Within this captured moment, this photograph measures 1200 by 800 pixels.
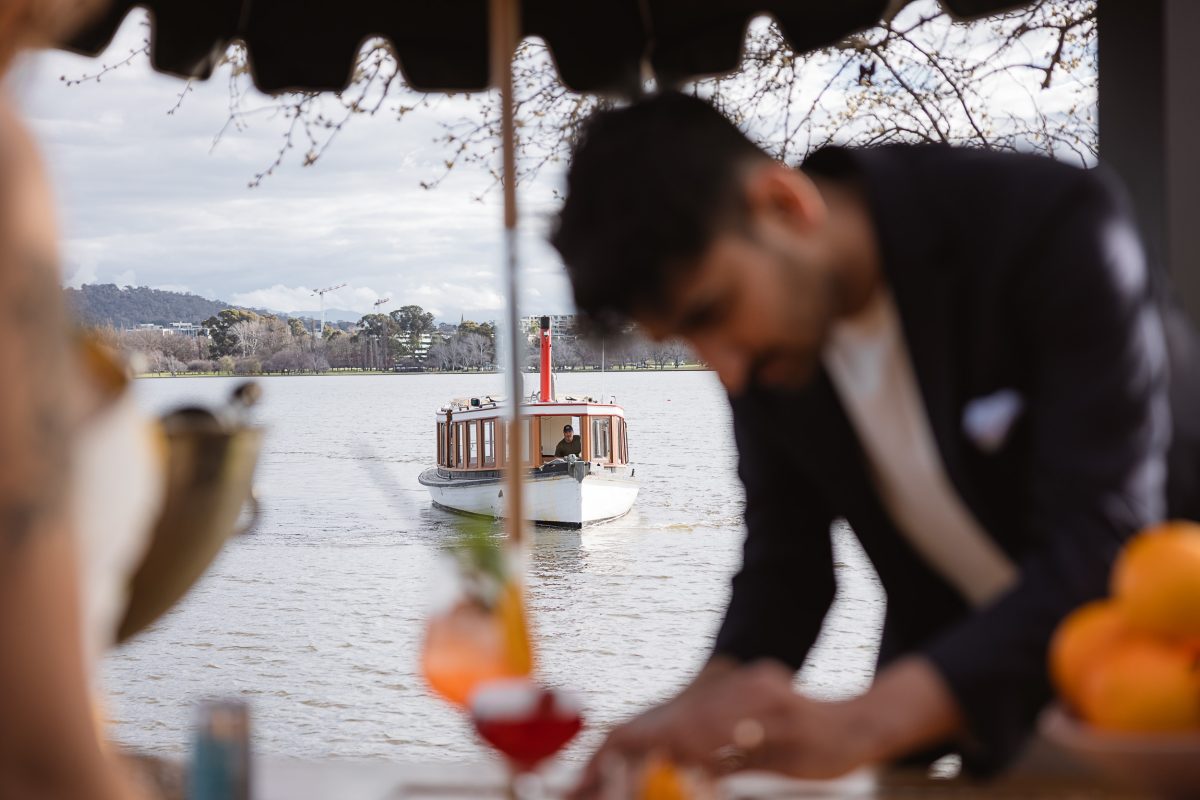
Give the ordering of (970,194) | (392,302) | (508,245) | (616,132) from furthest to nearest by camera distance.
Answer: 1. (392,302)
2. (508,245)
3. (970,194)
4. (616,132)

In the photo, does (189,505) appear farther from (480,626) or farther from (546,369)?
(546,369)

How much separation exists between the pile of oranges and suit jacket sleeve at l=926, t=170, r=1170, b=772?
10.5 inches

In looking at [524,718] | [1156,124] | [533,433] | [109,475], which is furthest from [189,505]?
[533,433]

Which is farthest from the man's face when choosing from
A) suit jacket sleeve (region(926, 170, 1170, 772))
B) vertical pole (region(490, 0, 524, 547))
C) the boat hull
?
the boat hull

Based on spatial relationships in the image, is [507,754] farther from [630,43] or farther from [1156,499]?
[630,43]

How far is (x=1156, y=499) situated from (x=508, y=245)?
157 centimetres

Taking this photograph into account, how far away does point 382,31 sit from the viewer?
227cm

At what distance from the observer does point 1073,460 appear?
3.60 feet

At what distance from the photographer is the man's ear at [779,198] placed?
4.00 ft

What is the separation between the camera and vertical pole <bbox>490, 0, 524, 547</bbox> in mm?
2100

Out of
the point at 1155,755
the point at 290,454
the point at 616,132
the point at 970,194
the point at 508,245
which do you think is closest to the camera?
the point at 1155,755

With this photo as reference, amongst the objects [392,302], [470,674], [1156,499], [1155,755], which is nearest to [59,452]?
[470,674]

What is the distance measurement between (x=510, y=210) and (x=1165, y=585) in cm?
189

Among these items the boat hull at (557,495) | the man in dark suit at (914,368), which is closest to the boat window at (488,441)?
the boat hull at (557,495)
